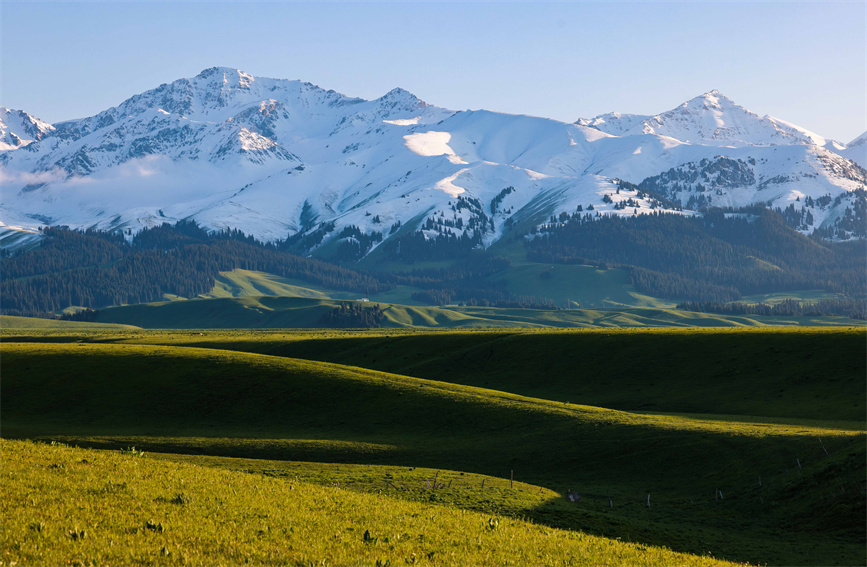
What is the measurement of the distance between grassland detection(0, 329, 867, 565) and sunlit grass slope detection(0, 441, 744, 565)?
7.44 metres

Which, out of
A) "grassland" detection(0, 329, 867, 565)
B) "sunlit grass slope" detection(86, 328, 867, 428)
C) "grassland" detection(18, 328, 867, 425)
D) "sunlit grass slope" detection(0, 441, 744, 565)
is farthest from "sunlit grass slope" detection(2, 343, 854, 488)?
"sunlit grass slope" detection(0, 441, 744, 565)

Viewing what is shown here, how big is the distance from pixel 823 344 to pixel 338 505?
98701 mm

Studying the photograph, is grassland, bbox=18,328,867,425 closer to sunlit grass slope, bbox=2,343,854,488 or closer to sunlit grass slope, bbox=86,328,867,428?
sunlit grass slope, bbox=86,328,867,428

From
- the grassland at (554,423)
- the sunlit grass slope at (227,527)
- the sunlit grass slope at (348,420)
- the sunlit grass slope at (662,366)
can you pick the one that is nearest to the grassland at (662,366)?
the sunlit grass slope at (662,366)

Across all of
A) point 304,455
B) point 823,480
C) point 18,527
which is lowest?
point 304,455

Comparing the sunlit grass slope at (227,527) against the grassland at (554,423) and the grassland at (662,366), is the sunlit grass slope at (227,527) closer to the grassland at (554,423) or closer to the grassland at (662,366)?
the grassland at (554,423)

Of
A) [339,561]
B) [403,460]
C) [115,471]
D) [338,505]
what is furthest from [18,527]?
[403,460]

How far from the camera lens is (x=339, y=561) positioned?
2316cm

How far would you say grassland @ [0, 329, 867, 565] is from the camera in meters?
44.9

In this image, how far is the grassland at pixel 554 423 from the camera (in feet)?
147

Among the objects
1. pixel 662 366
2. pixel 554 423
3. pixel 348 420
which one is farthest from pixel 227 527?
pixel 662 366

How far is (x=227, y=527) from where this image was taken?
2486 cm

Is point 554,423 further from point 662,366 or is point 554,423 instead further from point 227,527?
point 227,527

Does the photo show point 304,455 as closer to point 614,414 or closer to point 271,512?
point 614,414
